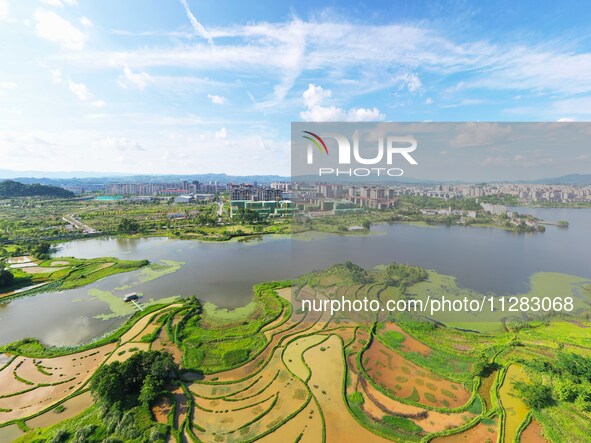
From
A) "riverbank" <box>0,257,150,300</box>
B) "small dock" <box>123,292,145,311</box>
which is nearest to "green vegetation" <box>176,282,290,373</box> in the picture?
"small dock" <box>123,292,145,311</box>

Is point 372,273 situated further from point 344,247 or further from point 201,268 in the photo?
point 201,268

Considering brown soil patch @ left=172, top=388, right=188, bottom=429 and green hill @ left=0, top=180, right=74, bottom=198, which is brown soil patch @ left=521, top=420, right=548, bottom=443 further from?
green hill @ left=0, top=180, right=74, bottom=198

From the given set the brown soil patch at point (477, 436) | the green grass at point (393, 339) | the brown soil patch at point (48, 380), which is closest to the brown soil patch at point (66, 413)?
the brown soil patch at point (48, 380)

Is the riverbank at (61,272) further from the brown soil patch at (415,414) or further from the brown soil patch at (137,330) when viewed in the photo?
the brown soil patch at (415,414)

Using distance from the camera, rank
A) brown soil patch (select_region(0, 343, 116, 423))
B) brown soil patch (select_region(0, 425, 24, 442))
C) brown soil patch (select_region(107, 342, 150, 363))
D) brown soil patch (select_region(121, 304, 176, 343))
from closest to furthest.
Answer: brown soil patch (select_region(0, 425, 24, 442)), brown soil patch (select_region(0, 343, 116, 423)), brown soil patch (select_region(107, 342, 150, 363)), brown soil patch (select_region(121, 304, 176, 343))

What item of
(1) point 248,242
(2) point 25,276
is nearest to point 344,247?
(1) point 248,242

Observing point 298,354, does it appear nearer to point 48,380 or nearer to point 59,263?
point 48,380

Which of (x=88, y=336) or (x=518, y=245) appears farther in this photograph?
(x=518, y=245)
